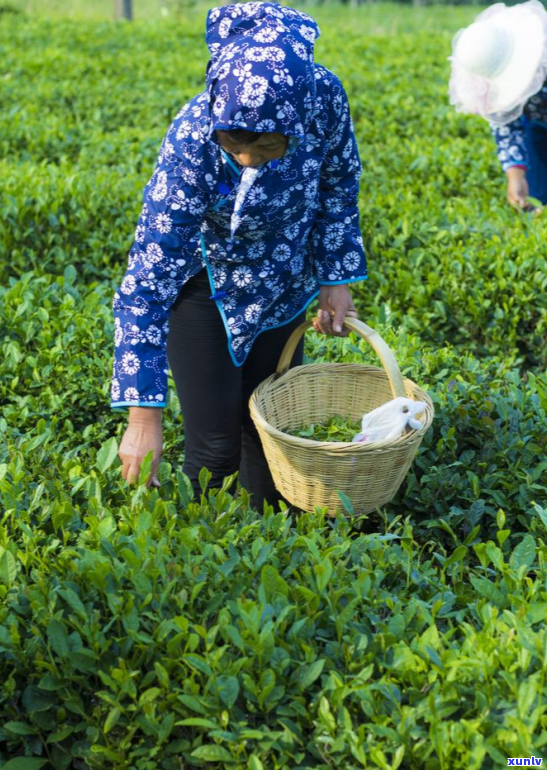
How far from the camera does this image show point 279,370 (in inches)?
110

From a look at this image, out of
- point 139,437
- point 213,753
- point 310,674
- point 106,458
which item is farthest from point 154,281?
point 213,753

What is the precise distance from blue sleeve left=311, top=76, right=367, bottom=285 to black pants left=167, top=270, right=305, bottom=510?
244mm

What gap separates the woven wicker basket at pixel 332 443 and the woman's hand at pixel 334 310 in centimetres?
4

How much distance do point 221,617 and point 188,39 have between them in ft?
37.6

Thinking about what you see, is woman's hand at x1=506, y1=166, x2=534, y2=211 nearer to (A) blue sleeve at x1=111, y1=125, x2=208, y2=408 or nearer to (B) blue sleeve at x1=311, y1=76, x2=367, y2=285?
(B) blue sleeve at x1=311, y1=76, x2=367, y2=285

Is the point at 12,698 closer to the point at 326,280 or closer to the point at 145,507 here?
the point at 145,507

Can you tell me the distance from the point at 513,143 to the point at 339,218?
2425mm

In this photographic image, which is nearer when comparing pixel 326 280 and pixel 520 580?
pixel 520 580

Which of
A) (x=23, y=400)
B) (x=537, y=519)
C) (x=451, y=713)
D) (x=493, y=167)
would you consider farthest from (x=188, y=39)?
(x=451, y=713)

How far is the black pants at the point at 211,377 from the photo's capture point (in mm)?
2617

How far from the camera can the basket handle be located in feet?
8.41

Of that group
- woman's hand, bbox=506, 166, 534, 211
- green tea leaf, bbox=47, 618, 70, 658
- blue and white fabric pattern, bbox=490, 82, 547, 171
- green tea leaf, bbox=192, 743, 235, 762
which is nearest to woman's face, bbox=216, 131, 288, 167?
green tea leaf, bbox=47, 618, 70, 658

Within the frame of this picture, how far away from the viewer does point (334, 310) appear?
109 inches

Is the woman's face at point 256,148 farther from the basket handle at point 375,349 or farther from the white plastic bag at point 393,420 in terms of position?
the white plastic bag at point 393,420
